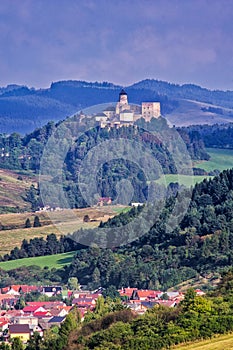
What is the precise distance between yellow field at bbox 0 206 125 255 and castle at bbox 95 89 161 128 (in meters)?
28.6

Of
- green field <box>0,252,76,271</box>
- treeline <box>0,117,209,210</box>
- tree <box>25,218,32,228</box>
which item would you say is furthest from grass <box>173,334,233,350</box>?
treeline <box>0,117,209,210</box>

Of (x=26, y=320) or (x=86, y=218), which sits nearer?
(x=26, y=320)

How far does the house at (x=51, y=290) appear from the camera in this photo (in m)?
55.1

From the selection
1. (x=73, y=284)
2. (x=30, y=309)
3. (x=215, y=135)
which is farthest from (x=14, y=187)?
(x=30, y=309)

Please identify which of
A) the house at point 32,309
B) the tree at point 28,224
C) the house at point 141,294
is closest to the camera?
the house at point 32,309

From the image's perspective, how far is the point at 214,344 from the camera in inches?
1003

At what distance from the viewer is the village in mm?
42938

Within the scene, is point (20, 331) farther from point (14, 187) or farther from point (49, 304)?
point (14, 187)

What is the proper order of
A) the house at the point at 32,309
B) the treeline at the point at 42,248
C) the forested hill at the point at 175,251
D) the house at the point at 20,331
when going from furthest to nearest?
the treeline at the point at 42,248
the forested hill at the point at 175,251
the house at the point at 32,309
the house at the point at 20,331

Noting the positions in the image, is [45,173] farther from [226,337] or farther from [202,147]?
[226,337]

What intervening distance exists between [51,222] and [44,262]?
52.1 feet

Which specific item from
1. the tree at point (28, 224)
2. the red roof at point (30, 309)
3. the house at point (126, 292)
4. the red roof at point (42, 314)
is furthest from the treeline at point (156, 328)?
the tree at point (28, 224)

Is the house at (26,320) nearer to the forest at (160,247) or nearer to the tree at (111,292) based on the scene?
the tree at (111,292)

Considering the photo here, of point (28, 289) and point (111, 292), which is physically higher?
point (111, 292)
